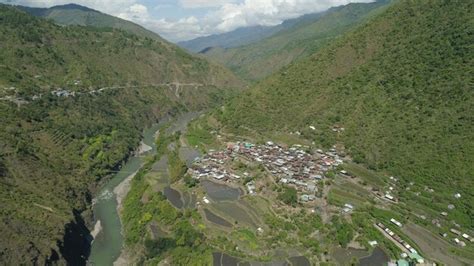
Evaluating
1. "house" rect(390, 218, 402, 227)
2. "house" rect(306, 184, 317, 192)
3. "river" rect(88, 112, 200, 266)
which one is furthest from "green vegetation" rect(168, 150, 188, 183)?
"house" rect(390, 218, 402, 227)

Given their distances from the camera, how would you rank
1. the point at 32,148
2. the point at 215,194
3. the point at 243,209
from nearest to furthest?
the point at 243,209
the point at 215,194
the point at 32,148

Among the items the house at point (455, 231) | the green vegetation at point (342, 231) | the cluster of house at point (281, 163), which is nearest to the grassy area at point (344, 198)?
the cluster of house at point (281, 163)

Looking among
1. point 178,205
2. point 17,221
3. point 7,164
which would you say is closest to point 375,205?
point 178,205

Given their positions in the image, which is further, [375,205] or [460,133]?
[460,133]

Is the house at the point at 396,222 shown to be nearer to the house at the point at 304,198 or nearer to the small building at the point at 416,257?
the small building at the point at 416,257

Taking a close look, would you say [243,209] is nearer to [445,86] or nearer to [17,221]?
[17,221]

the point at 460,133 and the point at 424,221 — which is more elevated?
the point at 460,133
